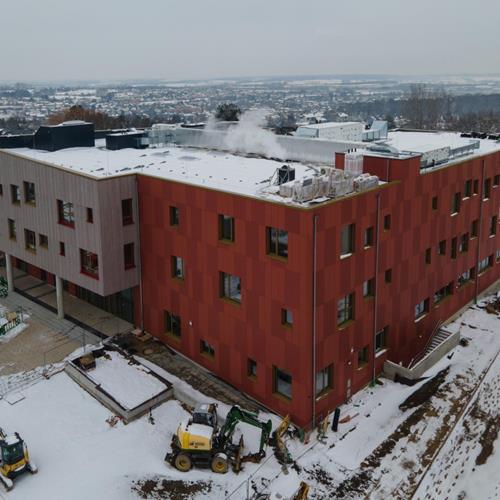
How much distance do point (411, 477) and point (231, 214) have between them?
13901 mm

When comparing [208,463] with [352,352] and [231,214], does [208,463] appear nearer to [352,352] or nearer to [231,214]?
[352,352]

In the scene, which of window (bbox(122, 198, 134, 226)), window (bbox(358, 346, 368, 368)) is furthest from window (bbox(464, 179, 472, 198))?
window (bbox(122, 198, 134, 226))

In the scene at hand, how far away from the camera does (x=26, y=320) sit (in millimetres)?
36156

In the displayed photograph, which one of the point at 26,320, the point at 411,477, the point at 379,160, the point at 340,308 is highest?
the point at 379,160

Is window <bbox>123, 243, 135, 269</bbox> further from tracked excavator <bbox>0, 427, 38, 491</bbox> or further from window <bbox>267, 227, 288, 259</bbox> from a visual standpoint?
tracked excavator <bbox>0, 427, 38, 491</bbox>

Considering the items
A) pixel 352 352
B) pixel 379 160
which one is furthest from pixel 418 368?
pixel 379 160

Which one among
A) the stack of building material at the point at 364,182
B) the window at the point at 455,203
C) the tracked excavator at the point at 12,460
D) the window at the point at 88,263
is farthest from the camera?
the window at the point at 455,203

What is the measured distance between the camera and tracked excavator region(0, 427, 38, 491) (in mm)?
22734

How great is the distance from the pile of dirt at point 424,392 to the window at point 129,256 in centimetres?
1645

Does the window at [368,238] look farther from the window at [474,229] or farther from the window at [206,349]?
the window at [474,229]

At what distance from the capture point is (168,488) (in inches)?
910

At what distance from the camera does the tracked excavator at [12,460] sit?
2273 cm

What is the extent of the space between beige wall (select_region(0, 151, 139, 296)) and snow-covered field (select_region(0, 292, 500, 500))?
6.13 m

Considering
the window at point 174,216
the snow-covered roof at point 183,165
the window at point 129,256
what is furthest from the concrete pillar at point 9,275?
the window at point 174,216
